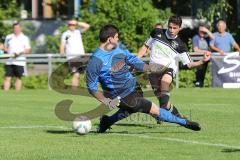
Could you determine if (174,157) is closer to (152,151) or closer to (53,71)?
(152,151)

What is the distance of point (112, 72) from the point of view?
12.3 m

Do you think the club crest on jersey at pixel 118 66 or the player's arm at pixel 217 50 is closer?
the club crest on jersey at pixel 118 66

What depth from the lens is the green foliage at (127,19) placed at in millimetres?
28766

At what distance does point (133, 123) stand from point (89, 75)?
2927 mm

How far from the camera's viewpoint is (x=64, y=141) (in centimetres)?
1198

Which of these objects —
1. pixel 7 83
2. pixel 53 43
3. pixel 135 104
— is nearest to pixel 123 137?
pixel 135 104

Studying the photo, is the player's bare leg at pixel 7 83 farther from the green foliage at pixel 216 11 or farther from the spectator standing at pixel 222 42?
the green foliage at pixel 216 11

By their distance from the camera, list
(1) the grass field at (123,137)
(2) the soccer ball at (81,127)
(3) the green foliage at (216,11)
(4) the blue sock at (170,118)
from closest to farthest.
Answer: (1) the grass field at (123,137)
(4) the blue sock at (170,118)
(2) the soccer ball at (81,127)
(3) the green foliage at (216,11)

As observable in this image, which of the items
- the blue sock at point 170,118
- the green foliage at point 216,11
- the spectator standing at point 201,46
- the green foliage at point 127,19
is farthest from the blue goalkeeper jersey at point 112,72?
the green foliage at point 216,11

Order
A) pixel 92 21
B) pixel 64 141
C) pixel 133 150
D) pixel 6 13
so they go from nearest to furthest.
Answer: pixel 133 150 < pixel 64 141 < pixel 92 21 < pixel 6 13

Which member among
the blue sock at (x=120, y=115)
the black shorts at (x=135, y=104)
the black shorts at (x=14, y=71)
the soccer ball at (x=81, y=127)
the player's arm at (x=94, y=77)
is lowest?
the black shorts at (x=14, y=71)

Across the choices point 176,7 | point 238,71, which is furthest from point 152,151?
point 176,7

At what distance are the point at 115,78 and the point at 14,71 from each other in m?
12.1

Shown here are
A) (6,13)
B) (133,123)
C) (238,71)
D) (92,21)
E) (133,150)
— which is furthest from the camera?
(6,13)
